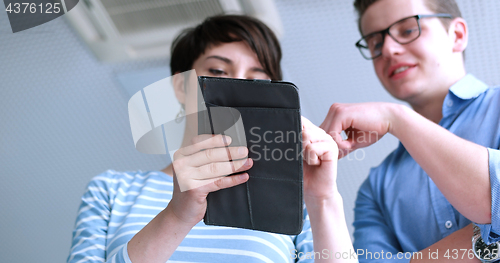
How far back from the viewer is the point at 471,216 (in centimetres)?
68

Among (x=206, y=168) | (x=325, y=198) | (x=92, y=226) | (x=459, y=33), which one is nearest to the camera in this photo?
(x=206, y=168)

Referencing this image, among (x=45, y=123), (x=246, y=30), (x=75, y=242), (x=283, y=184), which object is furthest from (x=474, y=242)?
(x=45, y=123)

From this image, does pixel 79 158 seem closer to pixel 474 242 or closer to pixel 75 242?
pixel 75 242

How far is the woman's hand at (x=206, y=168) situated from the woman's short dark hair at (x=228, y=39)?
1.43ft

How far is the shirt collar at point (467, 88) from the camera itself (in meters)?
0.90

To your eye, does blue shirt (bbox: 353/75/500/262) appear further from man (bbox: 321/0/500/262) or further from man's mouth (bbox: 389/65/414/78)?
man's mouth (bbox: 389/65/414/78)

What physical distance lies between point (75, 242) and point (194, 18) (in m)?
0.65

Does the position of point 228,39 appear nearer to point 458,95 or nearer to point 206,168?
point 206,168

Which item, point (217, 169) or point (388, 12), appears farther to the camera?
point (388, 12)

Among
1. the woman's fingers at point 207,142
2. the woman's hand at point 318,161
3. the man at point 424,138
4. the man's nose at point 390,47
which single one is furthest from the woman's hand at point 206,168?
the man's nose at point 390,47

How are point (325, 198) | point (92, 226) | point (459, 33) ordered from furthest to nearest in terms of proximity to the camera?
point (459, 33), point (92, 226), point (325, 198)

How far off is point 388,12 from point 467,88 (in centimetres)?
29

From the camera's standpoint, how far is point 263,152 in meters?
0.54

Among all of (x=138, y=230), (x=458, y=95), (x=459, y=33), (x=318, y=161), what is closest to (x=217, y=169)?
(x=318, y=161)
